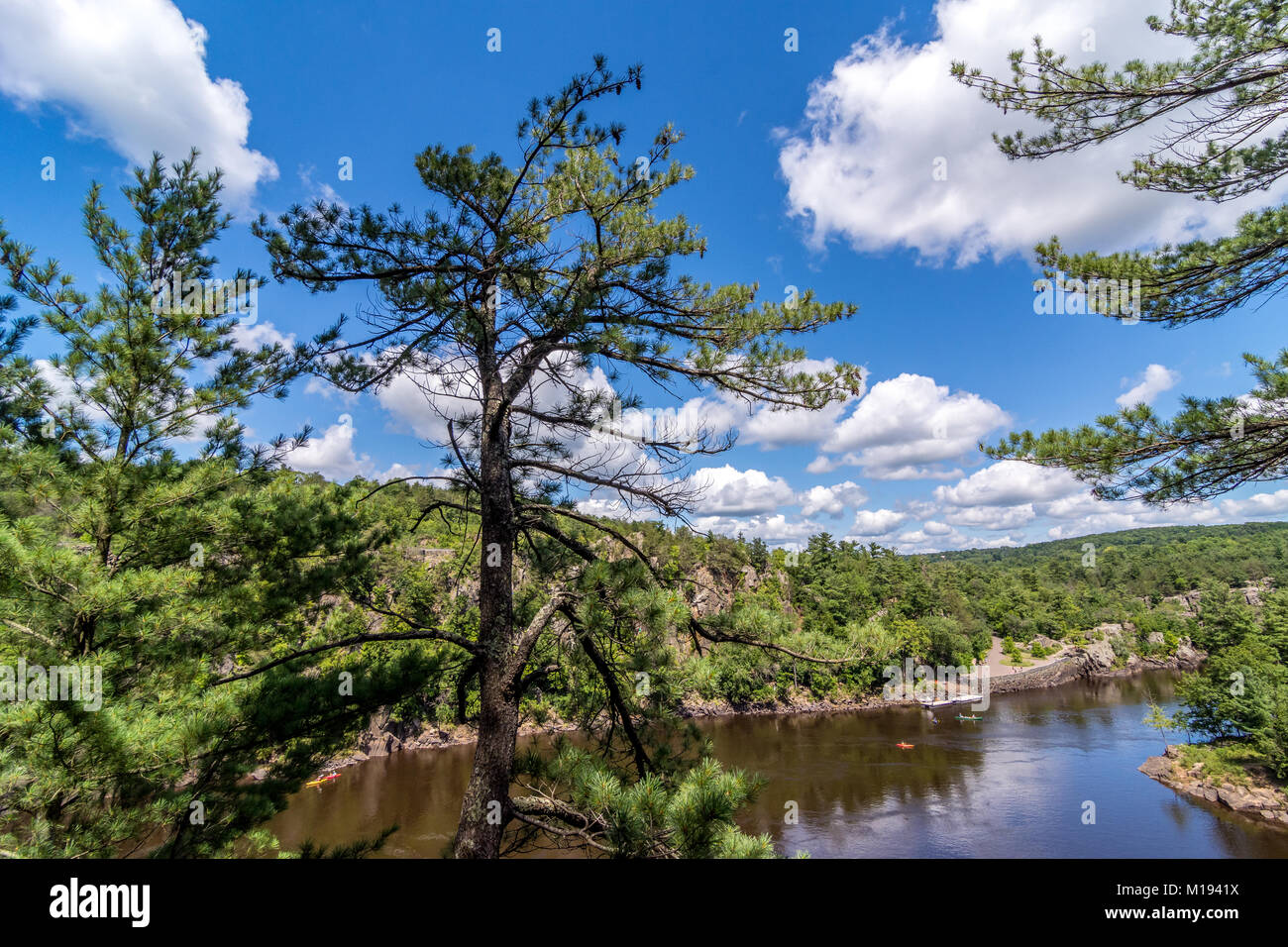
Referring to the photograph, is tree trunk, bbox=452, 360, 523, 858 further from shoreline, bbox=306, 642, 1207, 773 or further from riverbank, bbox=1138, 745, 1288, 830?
riverbank, bbox=1138, 745, 1288, 830

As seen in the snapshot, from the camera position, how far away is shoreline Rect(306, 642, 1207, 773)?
77.6ft

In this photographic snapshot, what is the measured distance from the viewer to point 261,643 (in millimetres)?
4496

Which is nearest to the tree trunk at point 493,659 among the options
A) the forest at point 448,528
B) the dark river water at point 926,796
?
the forest at point 448,528

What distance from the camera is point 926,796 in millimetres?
18406

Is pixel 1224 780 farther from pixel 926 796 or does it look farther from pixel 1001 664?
pixel 1001 664

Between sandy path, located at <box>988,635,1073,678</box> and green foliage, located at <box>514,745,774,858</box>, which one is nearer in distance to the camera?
green foliage, located at <box>514,745,774,858</box>

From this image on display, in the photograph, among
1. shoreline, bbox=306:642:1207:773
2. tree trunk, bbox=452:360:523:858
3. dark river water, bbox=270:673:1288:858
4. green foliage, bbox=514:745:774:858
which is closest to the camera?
green foliage, bbox=514:745:774:858

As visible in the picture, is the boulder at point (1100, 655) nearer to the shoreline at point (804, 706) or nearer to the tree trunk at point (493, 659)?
the shoreline at point (804, 706)

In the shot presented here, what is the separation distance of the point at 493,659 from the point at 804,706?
3434 cm

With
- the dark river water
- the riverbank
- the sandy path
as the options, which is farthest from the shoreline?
the riverbank

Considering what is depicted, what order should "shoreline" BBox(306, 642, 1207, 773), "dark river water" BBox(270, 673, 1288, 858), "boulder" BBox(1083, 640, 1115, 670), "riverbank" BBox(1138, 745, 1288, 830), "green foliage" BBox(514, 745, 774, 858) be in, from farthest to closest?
"boulder" BBox(1083, 640, 1115, 670), "shoreline" BBox(306, 642, 1207, 773), "riverbank" BBox(1138, 745, 1288, 830), "dark river water" BBox(270, 673, 1288, 858), "green foliage" BBox(514, 745, 774, 858)

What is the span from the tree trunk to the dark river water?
28.1 feet

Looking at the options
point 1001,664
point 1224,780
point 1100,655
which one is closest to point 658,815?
point 1224,780

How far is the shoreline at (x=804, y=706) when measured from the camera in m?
23.6
